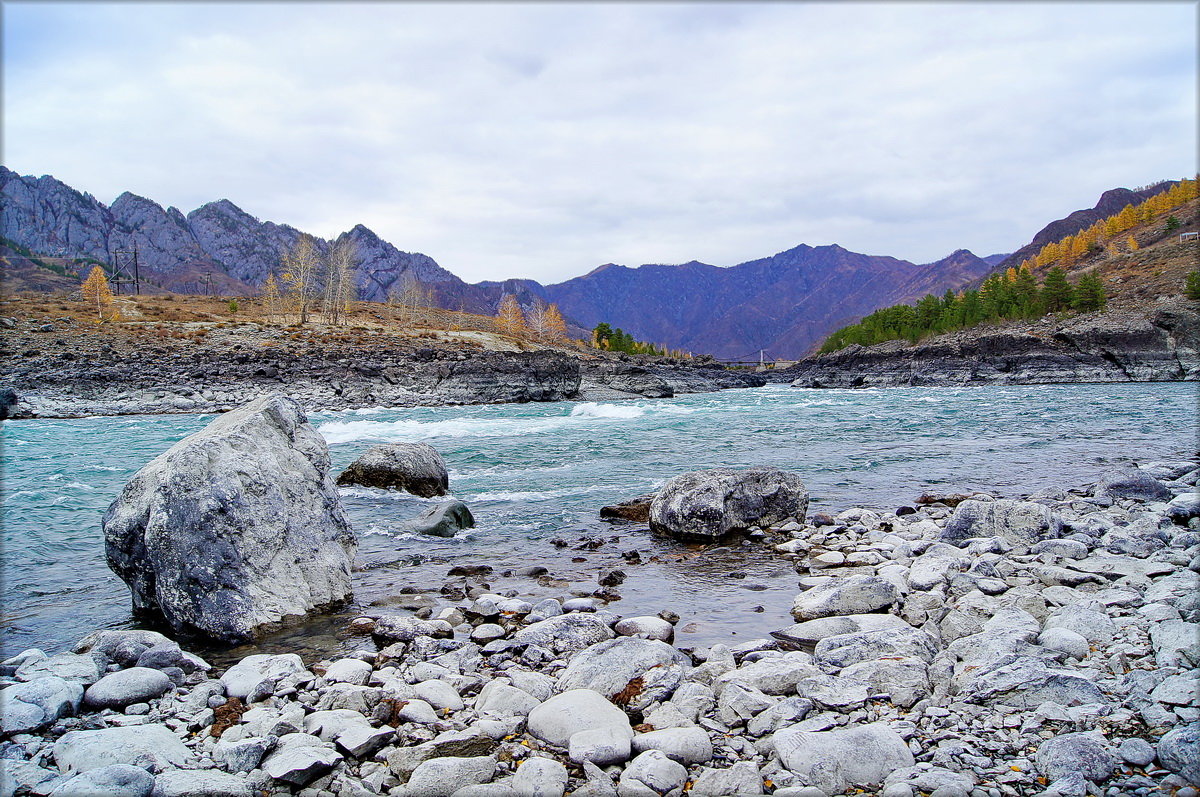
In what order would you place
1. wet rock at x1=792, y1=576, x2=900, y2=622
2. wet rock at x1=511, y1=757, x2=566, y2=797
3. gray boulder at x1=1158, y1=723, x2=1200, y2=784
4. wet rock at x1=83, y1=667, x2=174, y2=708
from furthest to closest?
1. wet rock at x1=792, y1=576, x2=900, y2=622
2. wet rock at x1=83, y1=667, x2=174, y2=708
3. wet rock at x1=511, y1=757, x2=566, y2=797
4. gray boulder at x1=1158, y1=723, x2=1200, y2=784

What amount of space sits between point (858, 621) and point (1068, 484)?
11224mm

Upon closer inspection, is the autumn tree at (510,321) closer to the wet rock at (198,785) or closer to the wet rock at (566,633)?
the wet rock at (566,633)

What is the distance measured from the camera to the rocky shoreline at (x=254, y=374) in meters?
45.7

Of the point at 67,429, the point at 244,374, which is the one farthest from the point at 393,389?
the point at 67,429

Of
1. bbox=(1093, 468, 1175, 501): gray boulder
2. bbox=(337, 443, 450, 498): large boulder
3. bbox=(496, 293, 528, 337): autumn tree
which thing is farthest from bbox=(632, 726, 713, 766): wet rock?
bbox=(496, 293, 528, 337): autumn tree

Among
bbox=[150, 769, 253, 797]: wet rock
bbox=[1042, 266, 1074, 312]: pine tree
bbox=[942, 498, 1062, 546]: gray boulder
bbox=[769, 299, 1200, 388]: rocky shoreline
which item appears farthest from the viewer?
bbox=[1042, 266, 1074, 312]: pine tree

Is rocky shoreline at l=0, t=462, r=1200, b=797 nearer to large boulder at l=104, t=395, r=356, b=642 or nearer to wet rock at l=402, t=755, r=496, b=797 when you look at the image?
wet rock at l=402, t=755, r=496, b=797

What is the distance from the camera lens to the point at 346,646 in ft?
21.6

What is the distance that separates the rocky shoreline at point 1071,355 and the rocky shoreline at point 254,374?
3841cm

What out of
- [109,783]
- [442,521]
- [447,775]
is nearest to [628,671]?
[447,775]

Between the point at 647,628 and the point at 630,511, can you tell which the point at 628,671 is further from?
the point at 630,511

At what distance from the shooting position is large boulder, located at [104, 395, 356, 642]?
6770 mm

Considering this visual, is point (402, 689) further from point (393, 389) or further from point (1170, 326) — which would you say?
point (1170, 326)

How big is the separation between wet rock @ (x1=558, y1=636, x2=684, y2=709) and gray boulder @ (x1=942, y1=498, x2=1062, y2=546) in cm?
626
